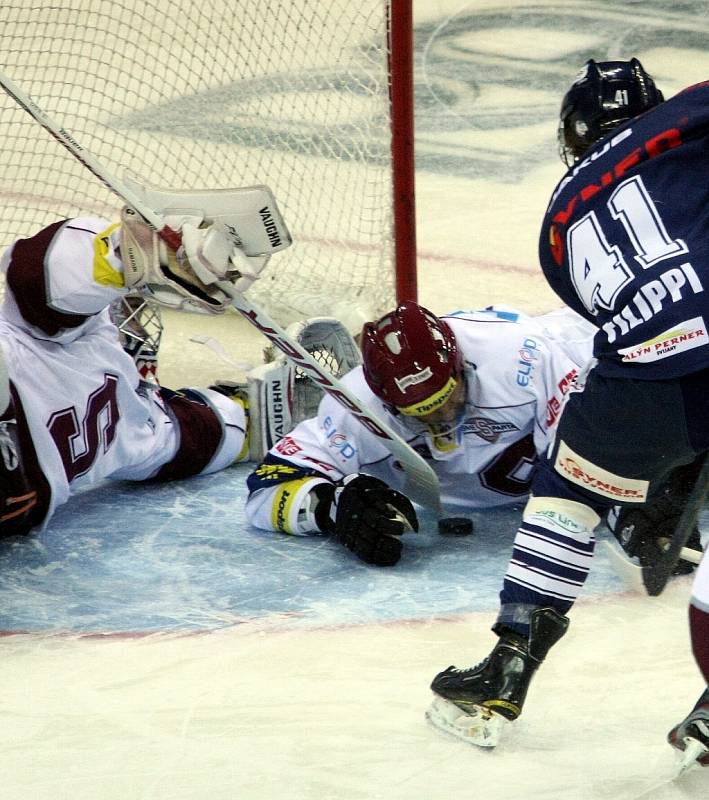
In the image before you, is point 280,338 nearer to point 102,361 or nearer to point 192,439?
point 102,361

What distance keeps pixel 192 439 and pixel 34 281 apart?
0.71 m

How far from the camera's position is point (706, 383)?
2.02 metres

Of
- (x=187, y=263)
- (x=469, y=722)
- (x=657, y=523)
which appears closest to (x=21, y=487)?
(x=187, y=263)

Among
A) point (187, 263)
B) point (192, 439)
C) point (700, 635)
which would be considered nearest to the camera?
point (700, 635)

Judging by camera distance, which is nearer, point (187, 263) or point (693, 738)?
point (693, 738)

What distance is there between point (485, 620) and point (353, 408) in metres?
0.56

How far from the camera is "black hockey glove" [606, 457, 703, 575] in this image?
286cm

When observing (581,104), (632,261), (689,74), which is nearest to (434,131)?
(689,74)

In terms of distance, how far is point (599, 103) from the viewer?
248cm

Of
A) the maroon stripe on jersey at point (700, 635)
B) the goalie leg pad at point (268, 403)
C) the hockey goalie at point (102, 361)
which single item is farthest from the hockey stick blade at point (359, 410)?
the maroon stripe on jersey at point (700, 635)

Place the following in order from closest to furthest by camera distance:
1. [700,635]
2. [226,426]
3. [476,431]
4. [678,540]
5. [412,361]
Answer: [700,635] < [678,540] < [412,361] < [476,431] < [226,426]

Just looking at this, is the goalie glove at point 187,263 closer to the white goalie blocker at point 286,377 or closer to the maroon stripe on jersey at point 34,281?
the maroon stripe on jersey at point 34,281

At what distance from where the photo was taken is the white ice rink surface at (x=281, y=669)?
7.16 ft

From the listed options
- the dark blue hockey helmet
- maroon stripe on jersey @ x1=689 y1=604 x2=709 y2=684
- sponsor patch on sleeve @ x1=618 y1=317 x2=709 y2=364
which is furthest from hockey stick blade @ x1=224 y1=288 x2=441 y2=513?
maroon stripe on jersey @ x1=689 y1=604 x2=709 y2=684
